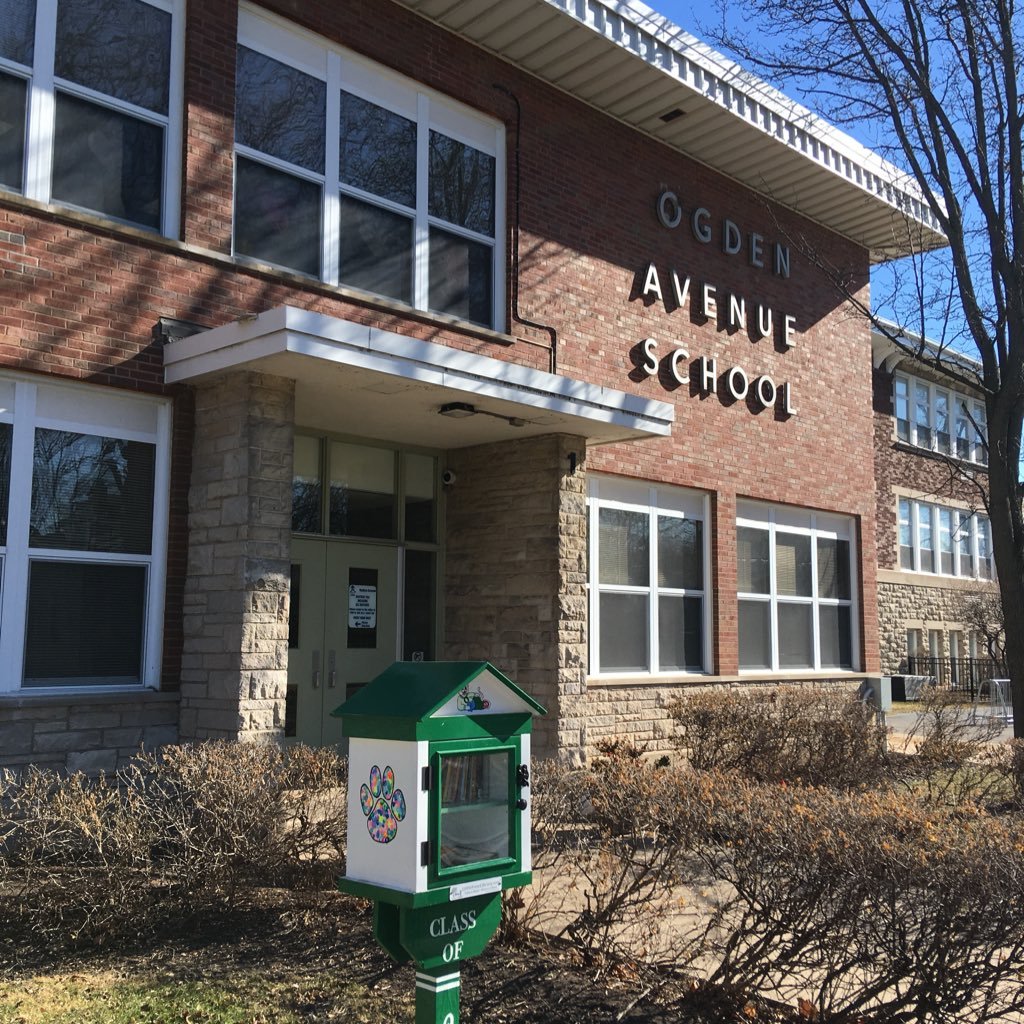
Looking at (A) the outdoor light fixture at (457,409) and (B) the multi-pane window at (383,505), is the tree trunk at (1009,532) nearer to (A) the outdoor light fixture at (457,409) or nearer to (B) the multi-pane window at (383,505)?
(A) the outdoor light fixture at (457,409)

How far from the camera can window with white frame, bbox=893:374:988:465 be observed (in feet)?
97.6

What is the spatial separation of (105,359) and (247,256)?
176cm

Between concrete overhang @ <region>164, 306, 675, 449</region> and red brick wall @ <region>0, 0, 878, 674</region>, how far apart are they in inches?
28.8

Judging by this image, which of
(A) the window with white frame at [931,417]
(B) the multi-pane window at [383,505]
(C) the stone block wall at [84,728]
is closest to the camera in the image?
(C) the stone block wall at [84,728]

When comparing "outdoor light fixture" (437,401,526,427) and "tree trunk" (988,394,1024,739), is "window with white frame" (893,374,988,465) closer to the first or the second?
"tree trunk" (988,394,1024,739)

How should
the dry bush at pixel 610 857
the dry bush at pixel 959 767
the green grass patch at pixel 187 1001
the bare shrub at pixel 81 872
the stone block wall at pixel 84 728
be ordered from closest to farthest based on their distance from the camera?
the green grass patch at pixel 187 1001, the dry bush at pixel 610 857, the bare shrub at pixel 81 872, the stone block wall at pixel 84 728, the dry bush at pixel 959 767

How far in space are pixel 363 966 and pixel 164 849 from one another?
4.34ft

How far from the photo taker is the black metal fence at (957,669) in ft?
94.2

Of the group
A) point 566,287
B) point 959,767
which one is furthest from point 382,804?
point 566,287

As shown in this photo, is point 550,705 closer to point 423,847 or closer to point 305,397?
point 305,397

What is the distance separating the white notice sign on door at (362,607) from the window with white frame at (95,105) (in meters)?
3.87

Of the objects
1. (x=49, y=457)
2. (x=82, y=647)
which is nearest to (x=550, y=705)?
(x=82, y=647)

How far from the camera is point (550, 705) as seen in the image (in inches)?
412

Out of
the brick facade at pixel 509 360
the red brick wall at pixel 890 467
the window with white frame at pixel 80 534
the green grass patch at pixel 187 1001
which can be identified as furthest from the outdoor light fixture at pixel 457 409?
the red brick wall at pixel 890 467
